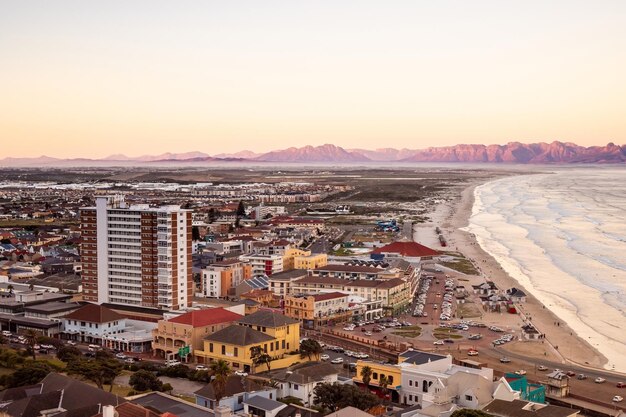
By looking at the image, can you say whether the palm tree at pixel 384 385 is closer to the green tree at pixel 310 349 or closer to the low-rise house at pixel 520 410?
the green tree at pixel 310 349

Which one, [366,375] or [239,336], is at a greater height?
[239,336]

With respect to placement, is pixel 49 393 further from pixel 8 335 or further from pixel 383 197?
pixel 383 197

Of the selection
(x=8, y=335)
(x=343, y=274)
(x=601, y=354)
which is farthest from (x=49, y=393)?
(x=343, y=274)

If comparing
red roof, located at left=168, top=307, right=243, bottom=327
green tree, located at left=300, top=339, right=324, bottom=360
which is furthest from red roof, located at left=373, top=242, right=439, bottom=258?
green tree, located at left=300, top=339, right=324, bottom=360

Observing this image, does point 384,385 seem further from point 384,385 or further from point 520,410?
point 520,410

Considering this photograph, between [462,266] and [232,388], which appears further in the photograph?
[462,266]

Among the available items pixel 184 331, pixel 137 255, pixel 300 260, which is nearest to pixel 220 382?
pixel 184 331
